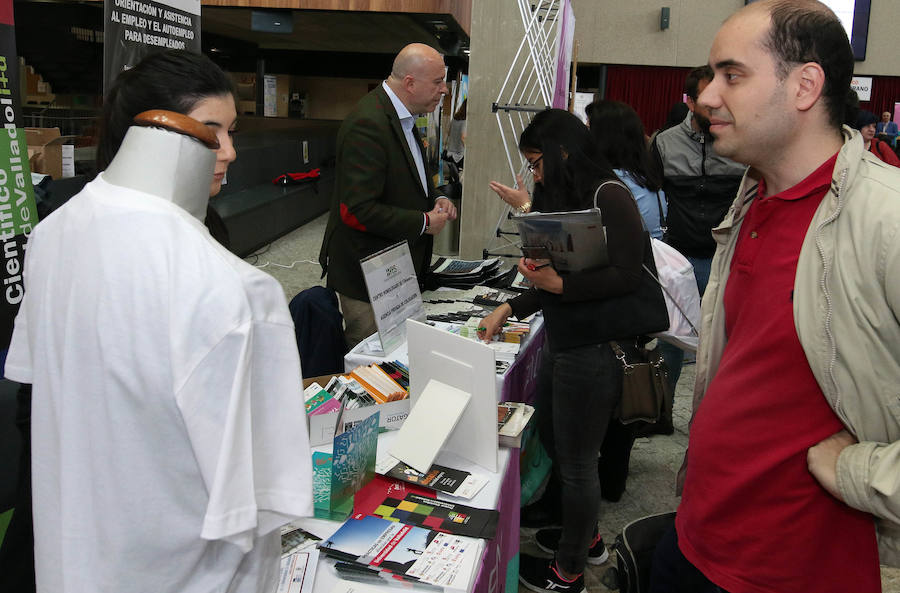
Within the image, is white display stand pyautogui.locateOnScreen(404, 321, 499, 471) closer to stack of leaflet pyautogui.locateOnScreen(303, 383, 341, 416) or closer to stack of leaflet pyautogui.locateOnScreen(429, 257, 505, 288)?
stack of leaflet pyautogui.locateOnScreen(303, 383, 341, 416)

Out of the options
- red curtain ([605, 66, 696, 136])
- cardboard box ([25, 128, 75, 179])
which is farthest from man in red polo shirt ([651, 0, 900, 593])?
red curtain ([605, 66, 696, 136])

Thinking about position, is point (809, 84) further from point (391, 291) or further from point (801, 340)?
point (391, 291)

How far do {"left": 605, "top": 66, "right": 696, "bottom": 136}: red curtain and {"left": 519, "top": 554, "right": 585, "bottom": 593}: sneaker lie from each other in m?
12.6

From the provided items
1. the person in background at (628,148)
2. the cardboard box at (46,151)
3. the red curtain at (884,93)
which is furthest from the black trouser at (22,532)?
the red curtain at (884,93)

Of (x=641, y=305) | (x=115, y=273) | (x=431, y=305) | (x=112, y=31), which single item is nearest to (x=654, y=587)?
(x=641, y=305)

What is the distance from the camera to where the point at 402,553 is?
139cm

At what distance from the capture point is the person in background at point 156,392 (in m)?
0.80

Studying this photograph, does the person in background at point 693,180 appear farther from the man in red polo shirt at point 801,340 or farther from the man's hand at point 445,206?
the man in red polo shirt at point 801,340

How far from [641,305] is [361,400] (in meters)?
0.83

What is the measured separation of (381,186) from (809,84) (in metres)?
1.99

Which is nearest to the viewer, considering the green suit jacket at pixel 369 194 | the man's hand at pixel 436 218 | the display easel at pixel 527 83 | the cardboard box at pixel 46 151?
the green suit jacket at pixel 369 194

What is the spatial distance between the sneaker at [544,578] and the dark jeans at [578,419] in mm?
43

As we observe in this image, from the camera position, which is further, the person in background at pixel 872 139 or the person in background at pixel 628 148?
the person in background at pixel 872 139

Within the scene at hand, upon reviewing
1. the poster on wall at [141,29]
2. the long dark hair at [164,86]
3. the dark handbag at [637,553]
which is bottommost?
the dark handbag at [637,553]
